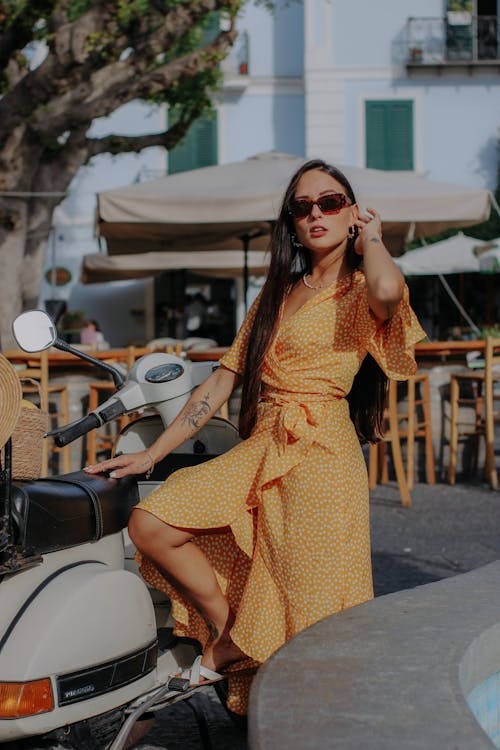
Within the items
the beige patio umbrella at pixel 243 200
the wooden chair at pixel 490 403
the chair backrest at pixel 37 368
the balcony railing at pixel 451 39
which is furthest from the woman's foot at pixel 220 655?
the balcony railing at pixel 451 39

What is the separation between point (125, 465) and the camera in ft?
9.17

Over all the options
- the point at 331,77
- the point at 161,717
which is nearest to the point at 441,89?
the point at 331,77

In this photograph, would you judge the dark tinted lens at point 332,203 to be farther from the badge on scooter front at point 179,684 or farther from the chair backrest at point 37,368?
the chair backrest at point 37,368

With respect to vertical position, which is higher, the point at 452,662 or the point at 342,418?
the point at 342,418

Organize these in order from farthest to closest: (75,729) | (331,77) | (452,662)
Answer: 1. (331,77)
2. (75,729)
3. (452,662)

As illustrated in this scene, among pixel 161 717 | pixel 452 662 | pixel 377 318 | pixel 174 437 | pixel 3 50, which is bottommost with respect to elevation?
pixel 161 717

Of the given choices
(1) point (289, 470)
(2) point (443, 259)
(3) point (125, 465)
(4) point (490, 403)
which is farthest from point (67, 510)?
(2) point (443, 259)

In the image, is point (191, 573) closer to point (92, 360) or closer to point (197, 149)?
point (92, 360)

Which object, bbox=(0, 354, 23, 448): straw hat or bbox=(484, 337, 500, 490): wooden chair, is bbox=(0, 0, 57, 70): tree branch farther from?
bbox=(0, 354, 23, 448): straw hat

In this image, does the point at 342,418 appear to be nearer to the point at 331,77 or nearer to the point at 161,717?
the point at 161,717

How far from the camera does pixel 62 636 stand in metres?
2.25

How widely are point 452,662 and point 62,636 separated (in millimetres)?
796

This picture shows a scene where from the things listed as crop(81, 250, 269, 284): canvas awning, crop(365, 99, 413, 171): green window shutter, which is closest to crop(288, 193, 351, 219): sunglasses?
crop(81, 250, 269, 284): canvas awning

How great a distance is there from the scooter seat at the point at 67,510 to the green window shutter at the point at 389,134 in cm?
2255
